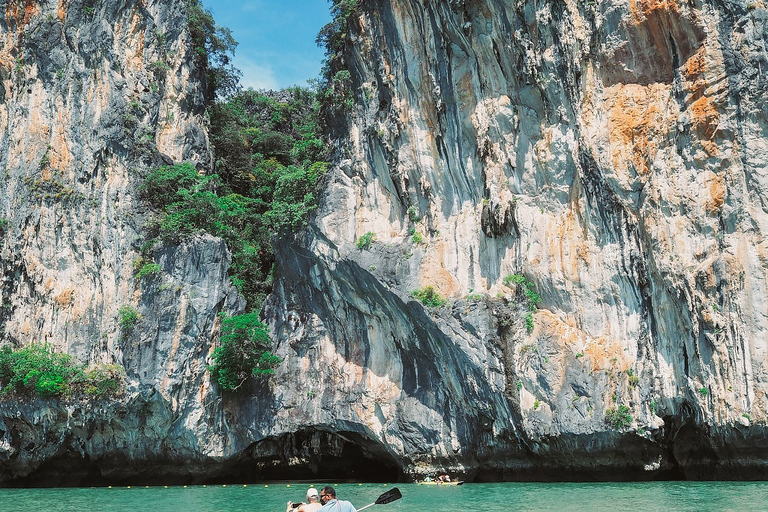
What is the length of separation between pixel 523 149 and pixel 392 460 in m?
9.61

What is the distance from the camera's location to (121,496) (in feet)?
54.9

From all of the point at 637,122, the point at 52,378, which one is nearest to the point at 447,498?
the point at 637,122

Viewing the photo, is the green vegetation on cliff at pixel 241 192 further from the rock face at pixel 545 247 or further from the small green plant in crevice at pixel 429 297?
the small green plant in crevice at pixel 429 297

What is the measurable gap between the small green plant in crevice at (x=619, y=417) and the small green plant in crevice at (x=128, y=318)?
13.0m

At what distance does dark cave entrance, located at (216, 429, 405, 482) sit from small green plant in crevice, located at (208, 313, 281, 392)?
216 centimetres

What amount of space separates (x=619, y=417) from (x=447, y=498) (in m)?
4.36

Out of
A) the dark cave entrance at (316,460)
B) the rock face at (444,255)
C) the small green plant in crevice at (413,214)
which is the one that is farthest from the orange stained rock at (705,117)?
the dark cave entrance at (316,460)

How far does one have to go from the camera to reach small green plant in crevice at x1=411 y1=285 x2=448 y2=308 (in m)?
19.0

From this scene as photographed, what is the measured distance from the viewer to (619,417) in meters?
15.9

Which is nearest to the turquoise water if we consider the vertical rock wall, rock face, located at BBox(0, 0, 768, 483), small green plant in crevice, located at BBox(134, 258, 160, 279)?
rock face, located at BBox(0, 0, 768, 483)

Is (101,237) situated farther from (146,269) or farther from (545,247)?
(545,247)

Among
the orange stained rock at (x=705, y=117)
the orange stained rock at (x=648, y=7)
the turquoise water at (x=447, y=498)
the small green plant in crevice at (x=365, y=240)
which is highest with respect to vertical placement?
the orange stained rock at (x=648, y=7)

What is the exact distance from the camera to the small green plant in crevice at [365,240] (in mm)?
20438

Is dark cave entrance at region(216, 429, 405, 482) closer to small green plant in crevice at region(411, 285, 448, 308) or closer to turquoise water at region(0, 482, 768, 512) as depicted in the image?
turquoise water at region(0, 482, 768, 512)
